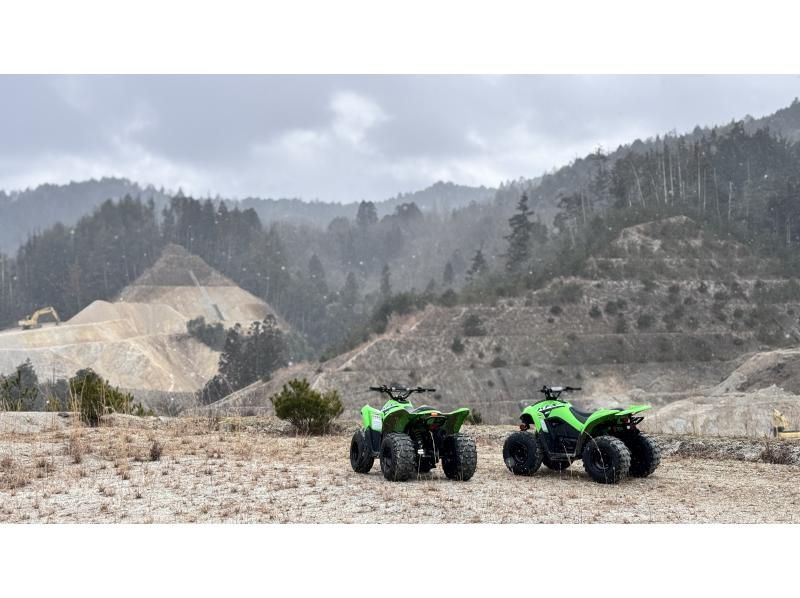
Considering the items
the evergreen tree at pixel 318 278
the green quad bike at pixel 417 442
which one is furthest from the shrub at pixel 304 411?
the evergreen tree at pixel 318 278

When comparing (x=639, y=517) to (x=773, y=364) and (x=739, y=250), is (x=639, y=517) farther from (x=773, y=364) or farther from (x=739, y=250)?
(x=739, y=250)

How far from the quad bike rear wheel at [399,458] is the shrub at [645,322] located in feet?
172

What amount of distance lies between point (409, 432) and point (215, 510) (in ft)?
9.82

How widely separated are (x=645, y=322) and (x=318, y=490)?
177 ft

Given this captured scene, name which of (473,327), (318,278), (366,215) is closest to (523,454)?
(473,327)

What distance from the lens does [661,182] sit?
88.3 meters

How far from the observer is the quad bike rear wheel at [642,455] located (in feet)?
35.3

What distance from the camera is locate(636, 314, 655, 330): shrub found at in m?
60.1

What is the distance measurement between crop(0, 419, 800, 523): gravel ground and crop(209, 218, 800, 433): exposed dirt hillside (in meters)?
38.2

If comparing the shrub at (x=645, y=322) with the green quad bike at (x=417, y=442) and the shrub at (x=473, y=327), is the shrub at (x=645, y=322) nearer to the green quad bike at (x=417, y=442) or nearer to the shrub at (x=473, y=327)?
the shrub at (x=473, y=327)

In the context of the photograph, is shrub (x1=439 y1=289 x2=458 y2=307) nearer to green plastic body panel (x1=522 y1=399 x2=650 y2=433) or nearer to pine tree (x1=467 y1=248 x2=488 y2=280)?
pine tree (x1=467 y1=248 x2=488 y2=280)

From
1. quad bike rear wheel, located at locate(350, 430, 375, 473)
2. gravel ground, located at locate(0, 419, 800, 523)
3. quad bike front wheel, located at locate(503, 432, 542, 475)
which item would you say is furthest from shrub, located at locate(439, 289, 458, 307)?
quad bike rear wheel, located at locate(350, 430, 375, 473)

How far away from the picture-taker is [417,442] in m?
10.5

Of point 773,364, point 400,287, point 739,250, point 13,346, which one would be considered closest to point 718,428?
point 773,364
